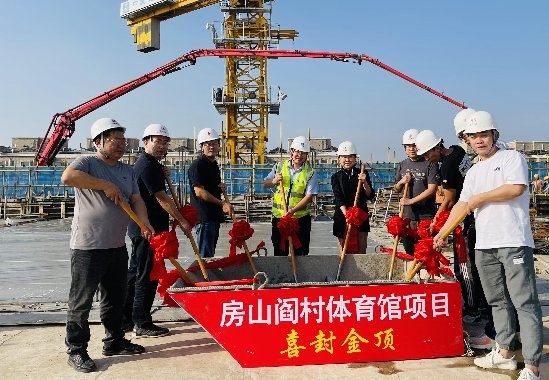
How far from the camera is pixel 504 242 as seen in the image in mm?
2758

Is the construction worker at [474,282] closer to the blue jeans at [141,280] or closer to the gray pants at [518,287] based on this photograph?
the gray pants at [518,287]

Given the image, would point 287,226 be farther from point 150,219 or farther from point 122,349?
point 122,349

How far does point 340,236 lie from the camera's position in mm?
4469

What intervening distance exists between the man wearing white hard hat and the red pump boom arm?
1995 cm

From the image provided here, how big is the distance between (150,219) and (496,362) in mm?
2638

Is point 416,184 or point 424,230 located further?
point 416,184

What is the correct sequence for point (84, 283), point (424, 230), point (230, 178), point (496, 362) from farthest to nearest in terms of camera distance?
point (230, 178) < point (424, 230) < point (84, 283) < point (496, 362)

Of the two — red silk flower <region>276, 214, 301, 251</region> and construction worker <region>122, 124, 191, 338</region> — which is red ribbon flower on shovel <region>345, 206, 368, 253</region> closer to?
red silk flower <region>276, 214, 301, 251</region>

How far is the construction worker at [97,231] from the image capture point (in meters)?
3.06

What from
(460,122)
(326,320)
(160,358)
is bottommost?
(160,358)

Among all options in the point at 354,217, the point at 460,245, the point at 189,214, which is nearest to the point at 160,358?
the point at 189,214

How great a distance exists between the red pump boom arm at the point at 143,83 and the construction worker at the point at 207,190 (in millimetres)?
18593

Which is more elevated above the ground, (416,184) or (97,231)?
(416,184)

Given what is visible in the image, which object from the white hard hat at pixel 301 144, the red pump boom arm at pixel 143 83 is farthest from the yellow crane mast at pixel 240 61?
the white hard hat at pixel 301 144
